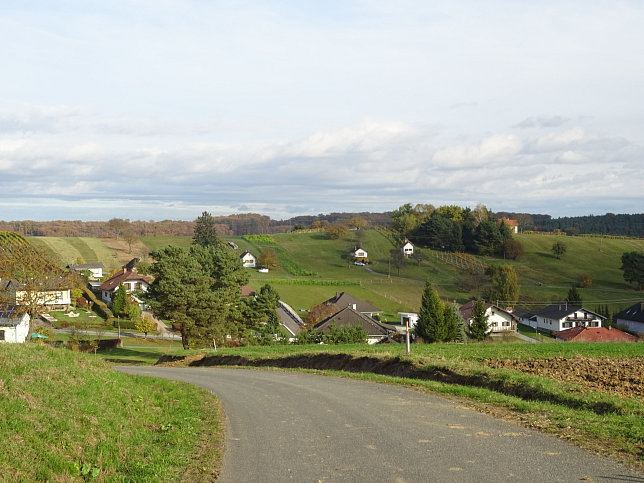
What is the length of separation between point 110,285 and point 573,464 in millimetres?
91415

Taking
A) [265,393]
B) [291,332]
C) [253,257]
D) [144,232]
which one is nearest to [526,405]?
[265,393]

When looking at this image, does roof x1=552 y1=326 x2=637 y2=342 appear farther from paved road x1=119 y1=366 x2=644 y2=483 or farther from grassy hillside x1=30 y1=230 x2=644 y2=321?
paved road x1=119 y1=366 x2=644 y2=483

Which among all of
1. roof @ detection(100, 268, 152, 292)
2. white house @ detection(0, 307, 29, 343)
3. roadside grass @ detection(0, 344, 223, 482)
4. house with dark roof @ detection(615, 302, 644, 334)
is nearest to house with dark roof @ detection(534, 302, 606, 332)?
house with dark roof @ detection(615, 302, 644, 334)

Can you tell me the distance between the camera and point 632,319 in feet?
275

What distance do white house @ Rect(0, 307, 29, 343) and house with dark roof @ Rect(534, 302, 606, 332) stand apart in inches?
2558

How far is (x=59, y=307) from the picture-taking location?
83.1 meters

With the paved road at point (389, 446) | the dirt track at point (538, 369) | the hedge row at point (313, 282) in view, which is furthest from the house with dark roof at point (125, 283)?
the paved road at point (389, 446)

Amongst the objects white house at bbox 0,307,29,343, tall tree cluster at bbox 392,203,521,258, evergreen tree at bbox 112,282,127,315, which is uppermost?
tall tree cluster at bbox 392,203,521,258

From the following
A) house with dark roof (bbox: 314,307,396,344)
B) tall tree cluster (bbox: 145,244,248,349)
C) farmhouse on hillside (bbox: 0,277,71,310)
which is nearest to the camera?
farmhouse on hillside (bbox: 0,277,71,310)

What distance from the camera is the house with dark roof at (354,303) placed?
3263 inches

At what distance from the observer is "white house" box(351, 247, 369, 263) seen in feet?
411

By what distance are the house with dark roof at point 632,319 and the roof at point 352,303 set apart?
1363 inches

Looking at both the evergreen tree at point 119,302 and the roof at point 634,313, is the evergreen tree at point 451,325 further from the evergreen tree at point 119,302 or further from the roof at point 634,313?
the evergreen tree at point 119,302

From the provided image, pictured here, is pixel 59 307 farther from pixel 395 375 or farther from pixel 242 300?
pixel 395 375
